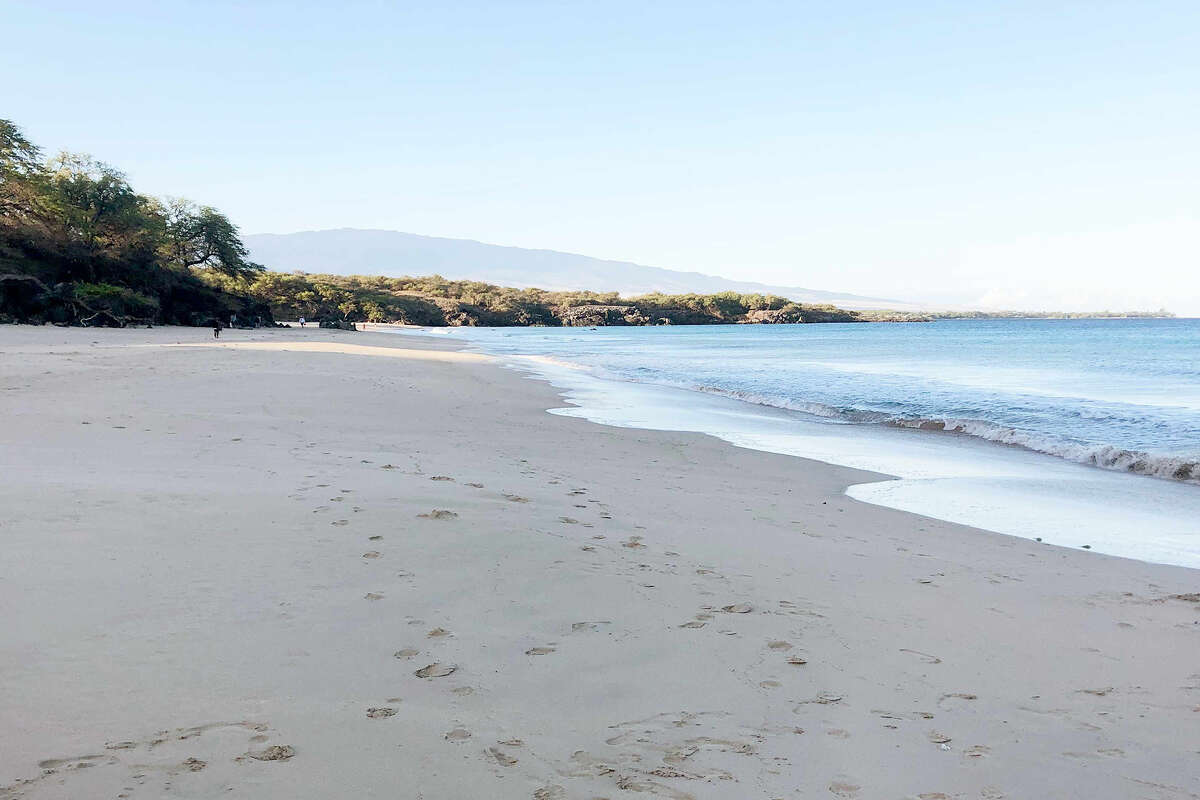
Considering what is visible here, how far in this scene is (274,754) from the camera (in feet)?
7.85

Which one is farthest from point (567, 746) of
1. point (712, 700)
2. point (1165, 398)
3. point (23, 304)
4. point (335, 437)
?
point (23, 304)

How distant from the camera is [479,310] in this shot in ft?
364

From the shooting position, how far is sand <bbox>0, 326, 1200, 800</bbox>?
2.46 meters

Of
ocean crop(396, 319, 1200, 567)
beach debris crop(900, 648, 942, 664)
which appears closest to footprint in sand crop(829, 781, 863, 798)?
beach debris crop(900, 648, 942, 664)

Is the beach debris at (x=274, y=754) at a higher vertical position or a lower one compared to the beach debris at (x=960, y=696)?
higher

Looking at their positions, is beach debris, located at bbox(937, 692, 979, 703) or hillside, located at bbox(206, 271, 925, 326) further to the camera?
hillside, located at bbox(206, 271, 925, 326)

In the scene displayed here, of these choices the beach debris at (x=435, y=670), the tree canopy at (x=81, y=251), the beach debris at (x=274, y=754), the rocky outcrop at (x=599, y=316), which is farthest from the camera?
the rocky outcrop at (x=599, y=316)

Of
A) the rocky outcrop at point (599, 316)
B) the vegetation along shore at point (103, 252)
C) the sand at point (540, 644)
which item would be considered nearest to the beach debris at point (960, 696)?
the sand at point (540, 644)

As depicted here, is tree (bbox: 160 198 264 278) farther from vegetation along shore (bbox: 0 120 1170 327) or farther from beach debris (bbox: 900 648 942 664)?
beach debris (bbox: 900 648 942 664)

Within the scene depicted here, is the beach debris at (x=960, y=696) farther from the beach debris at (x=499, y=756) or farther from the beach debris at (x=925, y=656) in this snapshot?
the beach debris at (x=499, y=756)

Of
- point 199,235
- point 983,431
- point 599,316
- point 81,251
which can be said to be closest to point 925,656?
point 983,431

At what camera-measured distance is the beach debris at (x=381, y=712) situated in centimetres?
266

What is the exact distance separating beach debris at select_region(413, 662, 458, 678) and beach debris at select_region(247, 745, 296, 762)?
65 centimetres

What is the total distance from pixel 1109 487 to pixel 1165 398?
42.6 ft
